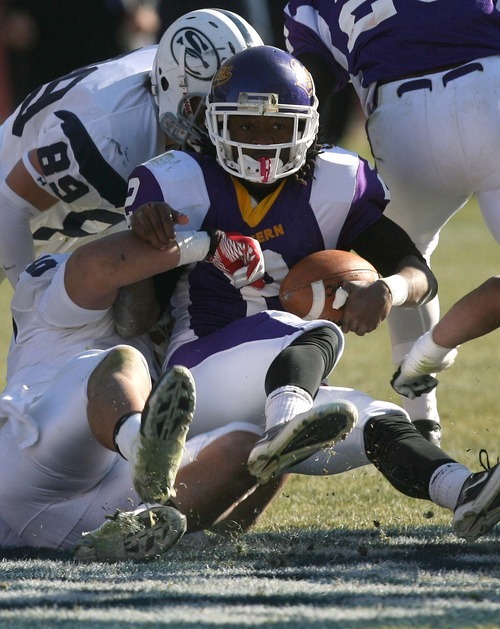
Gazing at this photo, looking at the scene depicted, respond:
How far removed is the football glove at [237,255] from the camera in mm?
3482

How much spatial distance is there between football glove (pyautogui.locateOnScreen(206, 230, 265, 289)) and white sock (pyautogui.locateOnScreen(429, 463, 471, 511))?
2.65ft

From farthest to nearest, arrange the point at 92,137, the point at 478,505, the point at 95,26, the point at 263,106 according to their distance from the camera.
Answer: the point at 95,26 < the point at 92,137 < the point at 263,106 < the point at 478,505

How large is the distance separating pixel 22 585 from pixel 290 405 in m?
0.81

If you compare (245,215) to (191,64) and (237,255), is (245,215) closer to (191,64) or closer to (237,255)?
(237,255)

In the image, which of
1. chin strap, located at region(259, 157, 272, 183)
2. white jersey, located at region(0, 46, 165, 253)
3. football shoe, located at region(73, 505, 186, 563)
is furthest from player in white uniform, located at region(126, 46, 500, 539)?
white jersey, located at region(0, 46, 165, 253)

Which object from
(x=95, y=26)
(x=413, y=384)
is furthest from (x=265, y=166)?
(x=95, y=26)

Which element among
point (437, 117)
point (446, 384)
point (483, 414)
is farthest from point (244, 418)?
point (446, 384)

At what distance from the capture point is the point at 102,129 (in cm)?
436

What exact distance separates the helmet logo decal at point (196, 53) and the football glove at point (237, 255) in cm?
90

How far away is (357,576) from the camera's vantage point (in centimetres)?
283

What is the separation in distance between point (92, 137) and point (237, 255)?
1.11 meters

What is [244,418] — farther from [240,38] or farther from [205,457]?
[240,38]

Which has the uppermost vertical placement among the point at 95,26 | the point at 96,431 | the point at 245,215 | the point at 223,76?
the point at 223,76

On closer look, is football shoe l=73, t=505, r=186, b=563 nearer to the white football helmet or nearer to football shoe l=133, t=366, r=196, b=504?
football shoe l=133, t=366, r=196, b=504
